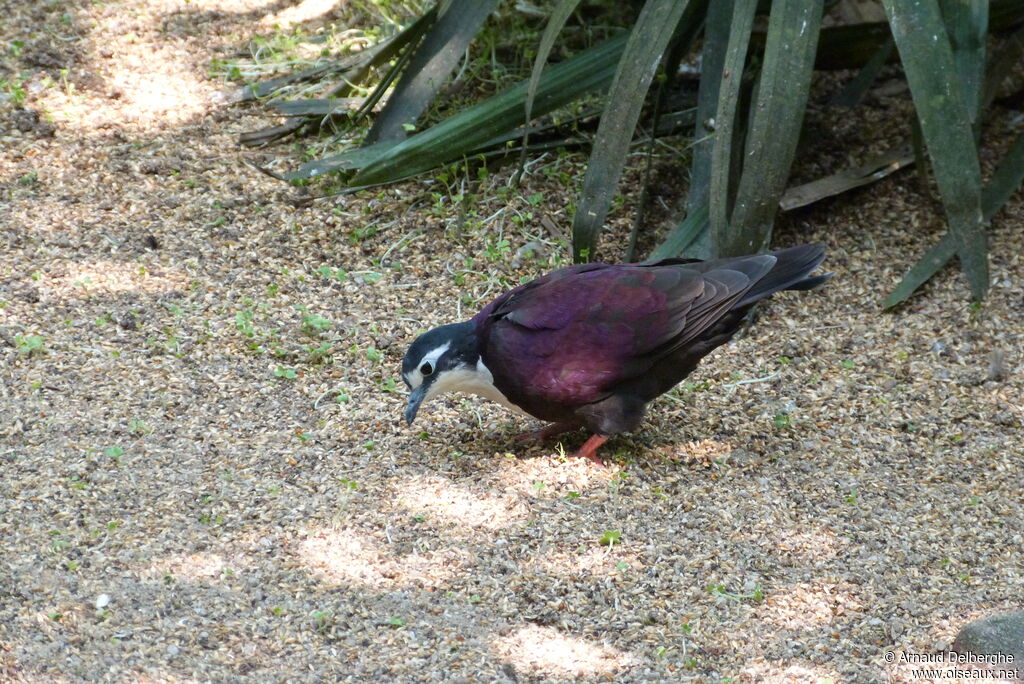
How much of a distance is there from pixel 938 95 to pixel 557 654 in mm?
2495

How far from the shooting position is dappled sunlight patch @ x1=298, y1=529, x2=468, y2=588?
352cm

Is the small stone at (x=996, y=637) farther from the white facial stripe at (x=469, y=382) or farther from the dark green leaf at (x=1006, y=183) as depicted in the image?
the dark green leaf at (x=1006, y=183)

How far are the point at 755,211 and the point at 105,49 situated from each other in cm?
398

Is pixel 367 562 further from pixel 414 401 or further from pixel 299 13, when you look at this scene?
pixel 299 13

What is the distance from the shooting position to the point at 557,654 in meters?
3.27

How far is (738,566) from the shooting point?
12.0ft

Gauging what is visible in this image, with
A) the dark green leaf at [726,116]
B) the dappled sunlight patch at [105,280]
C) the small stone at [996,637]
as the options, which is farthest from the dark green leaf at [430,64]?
the small stone at [996,637]

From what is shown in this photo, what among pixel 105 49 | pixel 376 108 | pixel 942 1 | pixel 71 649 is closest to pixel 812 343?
pixel 942 1

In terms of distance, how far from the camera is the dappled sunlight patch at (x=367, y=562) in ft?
11.5

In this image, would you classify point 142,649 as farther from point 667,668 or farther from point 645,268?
point 645,268

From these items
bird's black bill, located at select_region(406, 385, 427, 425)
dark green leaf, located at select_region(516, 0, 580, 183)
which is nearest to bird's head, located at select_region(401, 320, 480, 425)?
bird's black bill, located at select_region(406, 385, 427, 425)

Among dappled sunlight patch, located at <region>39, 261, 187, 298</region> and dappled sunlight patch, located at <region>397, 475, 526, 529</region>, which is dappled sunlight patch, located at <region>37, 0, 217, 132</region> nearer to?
dappled sunlight patch, located at <region>39, 261, 187, 298</region>

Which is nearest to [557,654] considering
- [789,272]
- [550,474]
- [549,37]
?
[550,474]

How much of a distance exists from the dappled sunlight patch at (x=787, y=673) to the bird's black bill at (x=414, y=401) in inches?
55.9
